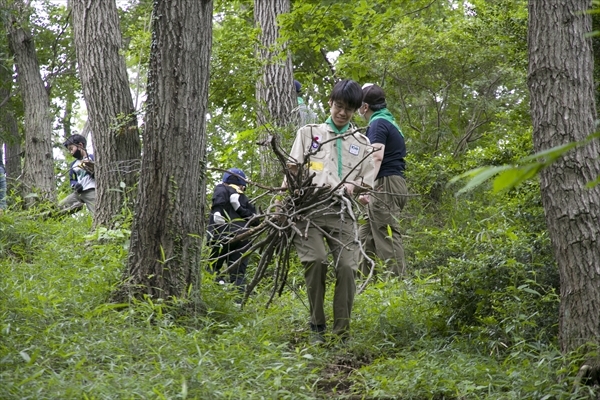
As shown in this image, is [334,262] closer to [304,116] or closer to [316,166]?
[316,166]

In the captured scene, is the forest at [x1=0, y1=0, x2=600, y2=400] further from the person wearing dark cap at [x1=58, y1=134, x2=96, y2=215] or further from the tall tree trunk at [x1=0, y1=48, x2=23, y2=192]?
the tall tree trunk at [x1=0, y1=48, x2=23, y2=192]

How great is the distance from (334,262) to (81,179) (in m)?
6.18

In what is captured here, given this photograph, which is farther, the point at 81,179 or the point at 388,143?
the point at 81,179

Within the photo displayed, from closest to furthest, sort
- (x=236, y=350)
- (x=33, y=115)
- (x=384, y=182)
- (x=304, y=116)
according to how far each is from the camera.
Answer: (x=236, y=350) → (x=384, y=182) → (x=304, y=116) → (x=33, y=115)

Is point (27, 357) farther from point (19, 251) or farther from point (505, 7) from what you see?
point (505, 7)

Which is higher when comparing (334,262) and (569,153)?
(569,153)

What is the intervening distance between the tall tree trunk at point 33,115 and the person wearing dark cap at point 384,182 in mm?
6759

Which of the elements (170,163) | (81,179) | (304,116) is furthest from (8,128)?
(170,163)

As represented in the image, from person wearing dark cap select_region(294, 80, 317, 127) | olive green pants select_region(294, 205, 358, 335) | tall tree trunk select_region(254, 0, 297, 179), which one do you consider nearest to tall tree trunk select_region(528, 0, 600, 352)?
olive green pants select_region(294, 205, 358, 335)

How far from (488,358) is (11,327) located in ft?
10.2

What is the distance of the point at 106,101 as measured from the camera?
918cm

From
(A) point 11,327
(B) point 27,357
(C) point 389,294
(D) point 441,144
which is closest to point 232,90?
(D) point 441,144

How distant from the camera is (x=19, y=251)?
8.59m

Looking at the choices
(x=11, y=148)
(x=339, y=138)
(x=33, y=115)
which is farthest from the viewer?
(x=11, y=148)
